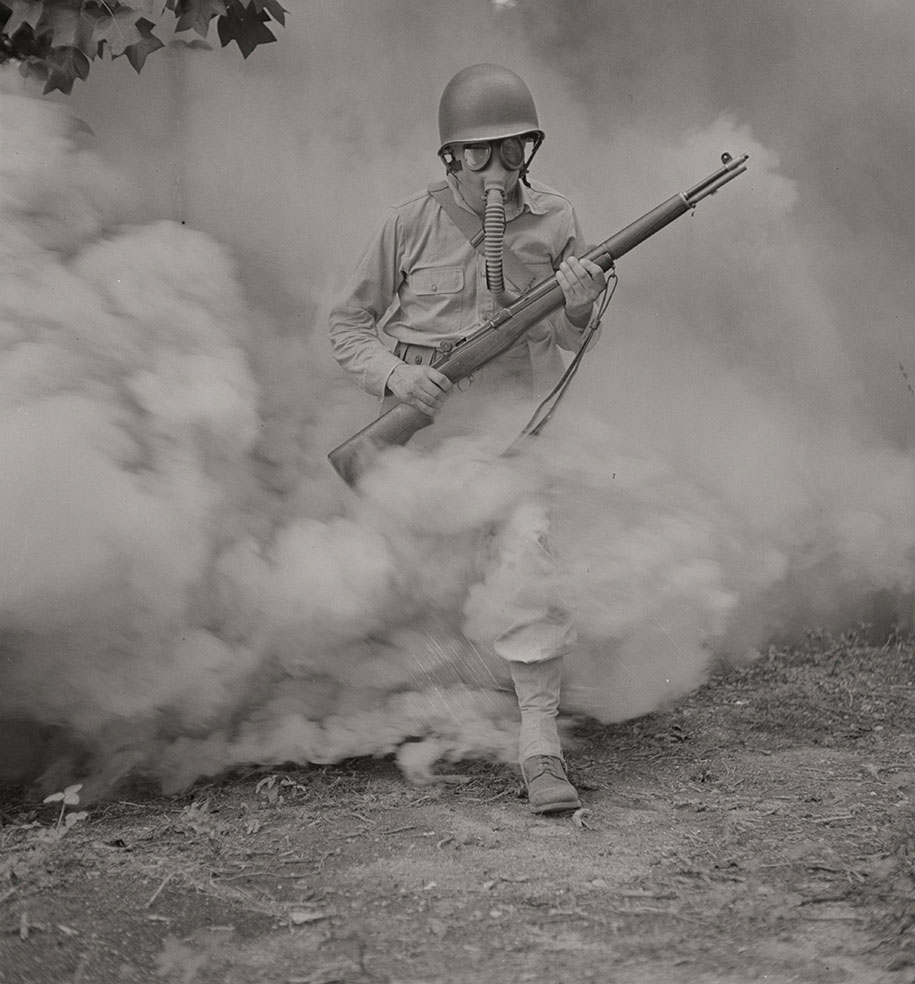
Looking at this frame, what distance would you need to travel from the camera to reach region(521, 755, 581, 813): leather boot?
3387 mm

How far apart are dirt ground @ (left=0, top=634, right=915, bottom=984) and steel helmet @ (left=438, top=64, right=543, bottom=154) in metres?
1.90

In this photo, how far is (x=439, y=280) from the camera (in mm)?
4035

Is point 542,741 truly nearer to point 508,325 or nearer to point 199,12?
point 508,325

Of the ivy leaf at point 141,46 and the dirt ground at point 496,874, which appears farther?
the ivy leaf at point 141,46

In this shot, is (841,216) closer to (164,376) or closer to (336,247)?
(336,247)

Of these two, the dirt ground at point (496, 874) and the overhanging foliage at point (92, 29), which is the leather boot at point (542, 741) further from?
the overhanging foliage at point (92, 29)

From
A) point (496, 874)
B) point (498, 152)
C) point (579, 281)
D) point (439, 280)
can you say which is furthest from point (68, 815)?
point (498, 152)

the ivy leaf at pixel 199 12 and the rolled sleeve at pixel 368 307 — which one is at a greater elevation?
the ivy leaf at pixel 199 12

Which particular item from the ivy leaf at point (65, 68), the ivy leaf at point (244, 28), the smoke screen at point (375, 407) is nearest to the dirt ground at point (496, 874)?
the smoke screen at point (375, 407)

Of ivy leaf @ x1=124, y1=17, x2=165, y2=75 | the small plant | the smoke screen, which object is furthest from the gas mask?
the small plant

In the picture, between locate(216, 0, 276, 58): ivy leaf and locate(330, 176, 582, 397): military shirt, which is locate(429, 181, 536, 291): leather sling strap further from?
locate(216, 0, 276, 58): ivy leaf

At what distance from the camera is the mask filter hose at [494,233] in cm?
378

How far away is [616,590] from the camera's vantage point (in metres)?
4.32

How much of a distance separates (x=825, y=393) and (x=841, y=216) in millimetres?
728
